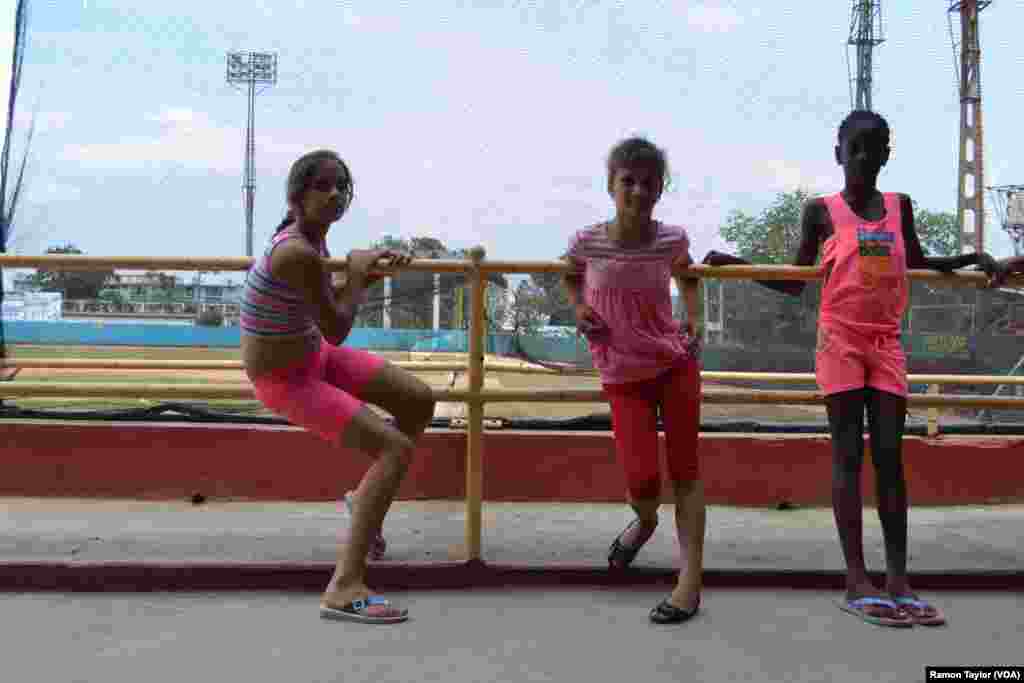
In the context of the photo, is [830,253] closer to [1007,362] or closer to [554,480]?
[554,480]

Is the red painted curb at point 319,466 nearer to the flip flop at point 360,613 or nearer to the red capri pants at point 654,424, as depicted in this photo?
the red capri pants at point 654,424

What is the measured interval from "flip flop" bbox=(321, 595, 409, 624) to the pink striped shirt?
3.17 feet

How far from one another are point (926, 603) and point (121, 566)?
2559 mm

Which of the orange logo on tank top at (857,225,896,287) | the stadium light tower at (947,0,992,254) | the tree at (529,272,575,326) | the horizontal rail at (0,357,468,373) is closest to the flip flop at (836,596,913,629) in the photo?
the orange logo on tank top at (857,225,896,287)

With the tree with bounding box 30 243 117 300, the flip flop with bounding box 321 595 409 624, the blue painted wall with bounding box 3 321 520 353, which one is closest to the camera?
the flip flop with bounding box 321 595 409 624

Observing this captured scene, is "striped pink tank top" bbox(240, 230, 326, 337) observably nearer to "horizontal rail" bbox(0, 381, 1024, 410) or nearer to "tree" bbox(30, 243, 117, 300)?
"horizontal rail" bbox(0, 381, 1024, 410)

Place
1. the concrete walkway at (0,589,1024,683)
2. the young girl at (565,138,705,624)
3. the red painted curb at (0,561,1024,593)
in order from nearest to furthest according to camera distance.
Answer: the concrete walkway at (0,589,1024,683), the young girl at (565,138,705,624), the red painted curb at (0,561,1024,593)

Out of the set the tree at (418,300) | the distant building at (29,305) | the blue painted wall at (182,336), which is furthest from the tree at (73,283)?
the tree at (418,300)

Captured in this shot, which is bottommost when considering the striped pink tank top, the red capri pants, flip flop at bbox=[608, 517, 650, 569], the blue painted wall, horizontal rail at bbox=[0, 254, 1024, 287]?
flip flop at bbox=[608, 517, 650, 569]

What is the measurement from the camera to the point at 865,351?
2.80m

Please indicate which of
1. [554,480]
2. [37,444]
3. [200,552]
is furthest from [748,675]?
[37,444]

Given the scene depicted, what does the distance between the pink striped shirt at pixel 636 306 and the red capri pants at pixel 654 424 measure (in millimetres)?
55

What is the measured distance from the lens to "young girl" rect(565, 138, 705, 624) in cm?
276

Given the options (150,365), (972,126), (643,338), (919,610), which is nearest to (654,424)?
(643,338)
